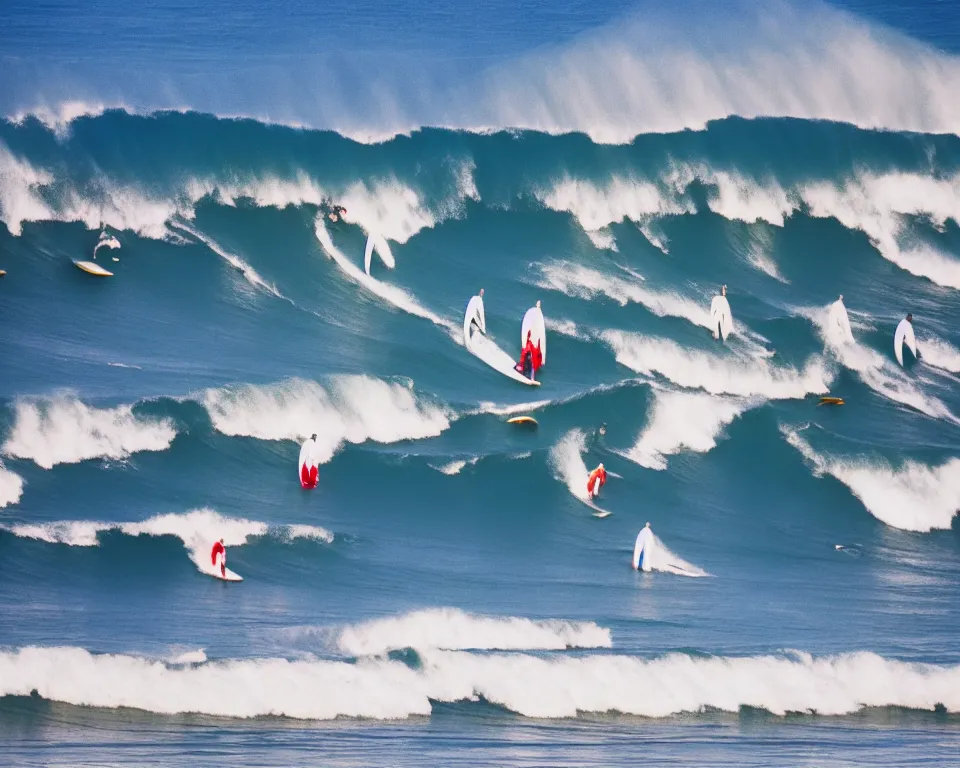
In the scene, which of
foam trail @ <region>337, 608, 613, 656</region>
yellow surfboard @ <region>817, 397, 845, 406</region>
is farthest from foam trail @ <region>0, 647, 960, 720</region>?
yellow surfboard @ <region>817, 397, 845, 406</region>

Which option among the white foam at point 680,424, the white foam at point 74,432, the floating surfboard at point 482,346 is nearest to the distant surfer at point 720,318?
the white foam at point 680,424

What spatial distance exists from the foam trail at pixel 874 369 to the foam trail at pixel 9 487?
10.2 metres

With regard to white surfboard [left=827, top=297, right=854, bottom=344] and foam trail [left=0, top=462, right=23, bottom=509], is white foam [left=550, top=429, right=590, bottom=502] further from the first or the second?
foam trail [left=0, top=462, right=23, bottom=509]

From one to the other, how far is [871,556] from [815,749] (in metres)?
4.25

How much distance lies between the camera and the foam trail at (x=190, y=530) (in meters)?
15.3

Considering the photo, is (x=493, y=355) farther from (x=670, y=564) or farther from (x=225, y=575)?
(x=225, y=575)

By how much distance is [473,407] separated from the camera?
18250 millimetres

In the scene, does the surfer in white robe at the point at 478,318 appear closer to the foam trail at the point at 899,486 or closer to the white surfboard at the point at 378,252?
the white surfboard at the point at 378,252

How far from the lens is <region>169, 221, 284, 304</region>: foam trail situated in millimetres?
20266

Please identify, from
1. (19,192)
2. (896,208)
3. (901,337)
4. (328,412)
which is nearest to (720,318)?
(901,337)

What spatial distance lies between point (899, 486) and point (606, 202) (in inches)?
254

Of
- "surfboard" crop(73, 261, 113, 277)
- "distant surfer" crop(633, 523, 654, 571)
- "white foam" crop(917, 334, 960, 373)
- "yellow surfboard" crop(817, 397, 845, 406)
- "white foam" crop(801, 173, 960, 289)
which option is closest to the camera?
"distant surfer" crop(633, 523, 654, 571)

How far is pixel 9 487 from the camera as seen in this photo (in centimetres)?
1595

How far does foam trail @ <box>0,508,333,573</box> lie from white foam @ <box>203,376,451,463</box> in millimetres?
1535
